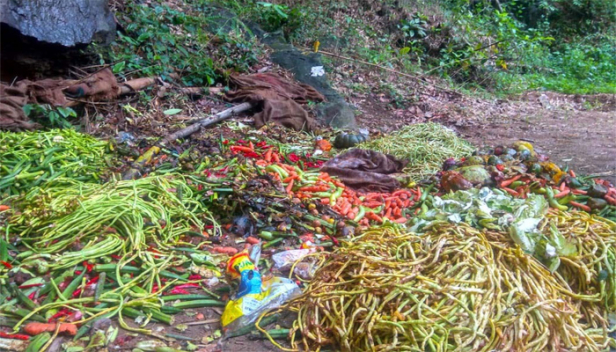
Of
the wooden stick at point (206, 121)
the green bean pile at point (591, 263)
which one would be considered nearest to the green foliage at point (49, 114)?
the wooden stick at point (206, 121)

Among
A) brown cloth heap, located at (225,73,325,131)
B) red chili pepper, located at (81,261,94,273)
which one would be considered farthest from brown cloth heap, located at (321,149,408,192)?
red chili pepper, located at (81,261,94,273)

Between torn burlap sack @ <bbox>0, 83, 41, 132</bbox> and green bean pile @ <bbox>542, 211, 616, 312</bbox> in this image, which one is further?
torn burlap sack @ <bbox>0, 83, 41, 132</bbox>

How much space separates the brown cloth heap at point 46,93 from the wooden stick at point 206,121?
37.7 inches

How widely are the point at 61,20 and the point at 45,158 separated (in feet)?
7.95

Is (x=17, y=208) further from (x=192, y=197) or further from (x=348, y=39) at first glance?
(x=348, y=39)

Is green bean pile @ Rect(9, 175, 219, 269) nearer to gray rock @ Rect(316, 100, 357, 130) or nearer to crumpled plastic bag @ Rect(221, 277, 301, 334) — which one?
crumpled plastic bag @ Rect(221, 277, 301, 334)

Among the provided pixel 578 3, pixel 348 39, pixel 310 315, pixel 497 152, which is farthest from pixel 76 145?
pixel 578 3

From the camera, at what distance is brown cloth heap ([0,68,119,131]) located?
4895 mm

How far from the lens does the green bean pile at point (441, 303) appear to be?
224cm

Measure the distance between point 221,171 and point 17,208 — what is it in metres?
1.42

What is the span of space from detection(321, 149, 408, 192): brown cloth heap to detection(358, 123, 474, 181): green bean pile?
197mm

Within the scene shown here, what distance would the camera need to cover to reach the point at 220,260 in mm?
3143

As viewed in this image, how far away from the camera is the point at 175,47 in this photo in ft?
24.4

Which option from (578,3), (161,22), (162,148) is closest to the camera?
(162,148)
